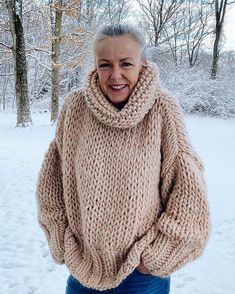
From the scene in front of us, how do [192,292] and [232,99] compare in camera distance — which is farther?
[232,99]

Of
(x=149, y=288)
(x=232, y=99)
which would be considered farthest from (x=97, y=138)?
(x=232, y=99)

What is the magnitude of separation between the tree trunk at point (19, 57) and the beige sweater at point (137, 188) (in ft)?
37.0

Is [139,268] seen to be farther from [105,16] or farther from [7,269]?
[105,16]

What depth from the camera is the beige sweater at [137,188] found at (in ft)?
4.86

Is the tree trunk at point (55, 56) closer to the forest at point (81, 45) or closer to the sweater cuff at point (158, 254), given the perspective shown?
the forest at point (81, 45)

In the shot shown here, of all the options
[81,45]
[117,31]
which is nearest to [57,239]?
[117,31]

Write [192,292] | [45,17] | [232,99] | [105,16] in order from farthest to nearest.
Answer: [232,99]
[105,16]
[45,17]
[192,292]

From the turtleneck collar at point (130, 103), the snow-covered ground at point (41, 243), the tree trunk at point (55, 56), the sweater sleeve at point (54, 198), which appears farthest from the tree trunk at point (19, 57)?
the turtleneck collar at point (130, 103)

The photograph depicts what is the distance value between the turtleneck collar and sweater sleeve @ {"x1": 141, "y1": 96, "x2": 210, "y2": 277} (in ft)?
0.31

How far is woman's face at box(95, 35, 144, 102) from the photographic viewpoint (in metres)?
1.46

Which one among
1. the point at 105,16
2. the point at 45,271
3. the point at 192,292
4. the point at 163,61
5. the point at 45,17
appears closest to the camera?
the point at 192,292

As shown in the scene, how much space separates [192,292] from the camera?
123 inches

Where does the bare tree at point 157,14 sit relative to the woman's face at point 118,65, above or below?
above

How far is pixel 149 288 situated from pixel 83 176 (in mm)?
539
